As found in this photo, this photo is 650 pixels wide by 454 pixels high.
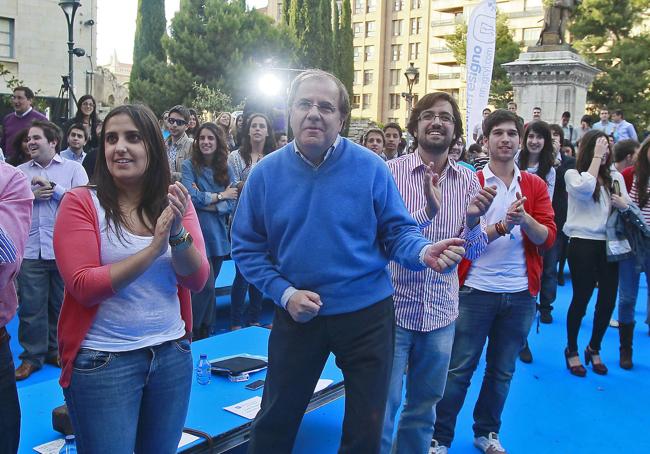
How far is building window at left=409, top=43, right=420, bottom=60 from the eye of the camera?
206ft

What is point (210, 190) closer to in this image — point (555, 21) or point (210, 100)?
point (555, 21)

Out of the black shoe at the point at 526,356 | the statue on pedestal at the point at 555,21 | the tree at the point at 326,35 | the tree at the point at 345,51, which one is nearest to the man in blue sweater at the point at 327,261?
the black shoe at the point at 526,356

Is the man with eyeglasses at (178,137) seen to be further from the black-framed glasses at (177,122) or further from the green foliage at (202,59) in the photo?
the green foliage at (202,59)

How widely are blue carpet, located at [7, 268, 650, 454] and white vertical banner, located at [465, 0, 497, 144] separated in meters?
6.16

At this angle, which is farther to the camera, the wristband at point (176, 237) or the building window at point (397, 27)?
the building window at point (397, 27)

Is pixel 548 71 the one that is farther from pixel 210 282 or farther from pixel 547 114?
pixel 210 282

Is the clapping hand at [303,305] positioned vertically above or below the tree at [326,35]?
below

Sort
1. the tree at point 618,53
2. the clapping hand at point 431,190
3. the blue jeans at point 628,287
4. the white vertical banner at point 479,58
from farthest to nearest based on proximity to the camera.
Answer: the tree at point 618,53, the white vertical banner at point 479,58, the blue jeans at point 628,287, the clapping hand at point 431,190

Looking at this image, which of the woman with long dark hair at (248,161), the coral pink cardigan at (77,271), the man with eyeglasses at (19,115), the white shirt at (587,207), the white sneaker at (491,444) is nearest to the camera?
the coral pink cardigan at (77,271)

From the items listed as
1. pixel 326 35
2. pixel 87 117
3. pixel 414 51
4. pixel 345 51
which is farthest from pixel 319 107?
pixel 414 51

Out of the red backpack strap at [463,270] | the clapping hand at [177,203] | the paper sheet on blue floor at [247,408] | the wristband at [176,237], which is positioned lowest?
the paper sheet on blue floor at [247,408]

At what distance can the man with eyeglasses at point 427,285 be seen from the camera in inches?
122

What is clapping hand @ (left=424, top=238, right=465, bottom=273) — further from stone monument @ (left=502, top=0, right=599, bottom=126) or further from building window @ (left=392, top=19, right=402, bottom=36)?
building window @ (left=392, top=19, right=402, bottom=36)

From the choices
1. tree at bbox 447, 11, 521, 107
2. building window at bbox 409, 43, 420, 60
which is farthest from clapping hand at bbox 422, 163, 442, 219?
building window at bbox 409, 43, 420, 60
